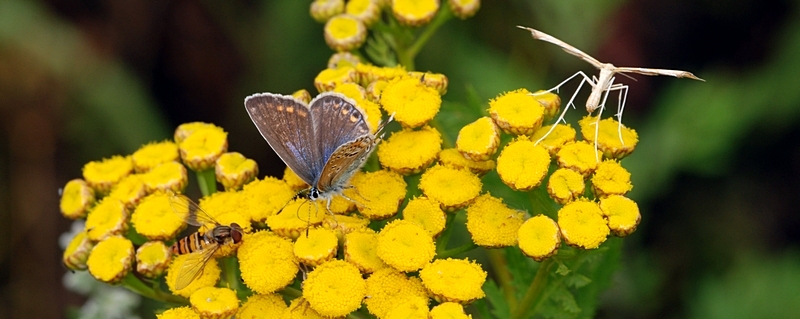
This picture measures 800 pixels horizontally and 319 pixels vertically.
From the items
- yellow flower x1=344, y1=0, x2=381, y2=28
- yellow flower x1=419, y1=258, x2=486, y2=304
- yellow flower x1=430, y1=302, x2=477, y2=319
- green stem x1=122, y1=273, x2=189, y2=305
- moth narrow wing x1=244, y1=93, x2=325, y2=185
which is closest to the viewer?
yellow flower x1=430, y1=302, x2=477, y2=319

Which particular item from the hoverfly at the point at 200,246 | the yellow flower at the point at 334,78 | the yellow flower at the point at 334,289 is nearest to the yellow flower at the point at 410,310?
the yellow flower at the point at 334,289

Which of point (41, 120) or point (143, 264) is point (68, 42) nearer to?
point (41, 120)

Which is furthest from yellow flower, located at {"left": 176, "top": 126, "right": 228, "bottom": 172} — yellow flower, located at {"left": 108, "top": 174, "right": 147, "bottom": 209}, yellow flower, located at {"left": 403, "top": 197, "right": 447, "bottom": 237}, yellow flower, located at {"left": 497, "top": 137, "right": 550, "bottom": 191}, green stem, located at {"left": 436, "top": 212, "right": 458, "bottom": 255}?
yellow flower, located at {"left": 497, "top": 137, "right": 550, "bottom": 191}

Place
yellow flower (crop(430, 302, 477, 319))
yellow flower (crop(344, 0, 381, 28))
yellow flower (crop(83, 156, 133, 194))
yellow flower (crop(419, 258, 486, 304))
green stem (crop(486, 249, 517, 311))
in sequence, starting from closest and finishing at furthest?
1. yellow flower (crop(430, 302, 477, 319))
2. yellow flower (crop(419, 258, 486, 304))
3. green stem (crop(486, 249, 517, 311))
4. yellow flower (crop(83, 156, 133, 194))
5. yellow flower (crop(344, 0, 381, 28))

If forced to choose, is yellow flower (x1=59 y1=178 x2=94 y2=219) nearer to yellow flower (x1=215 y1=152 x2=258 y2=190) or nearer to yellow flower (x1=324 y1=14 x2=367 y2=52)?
yellow flower (x1=215 y1=152 x2=258 y2=190)

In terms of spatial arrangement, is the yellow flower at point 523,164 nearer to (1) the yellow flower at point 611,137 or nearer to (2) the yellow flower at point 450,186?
(2) the yellow flower at point 450,186

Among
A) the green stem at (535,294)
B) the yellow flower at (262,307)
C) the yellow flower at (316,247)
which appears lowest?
the green stem at (535,294)

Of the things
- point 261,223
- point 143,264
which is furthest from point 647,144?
point 143,264
